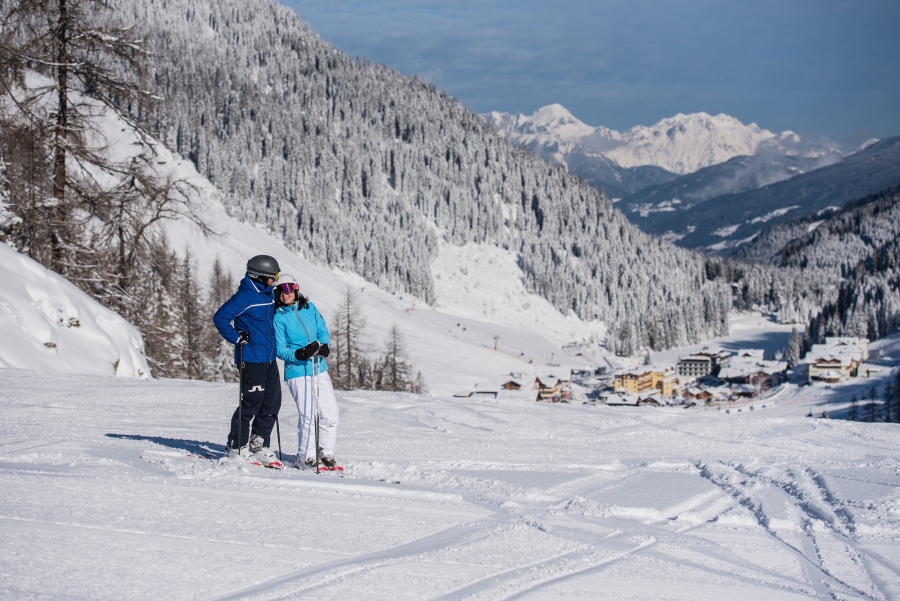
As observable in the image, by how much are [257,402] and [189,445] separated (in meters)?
1.36

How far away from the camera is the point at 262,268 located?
21.1 ft

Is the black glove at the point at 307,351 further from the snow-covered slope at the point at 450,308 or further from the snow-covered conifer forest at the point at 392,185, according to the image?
the snow-covered conifer forest at the point at 392,185

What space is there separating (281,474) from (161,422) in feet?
12.7

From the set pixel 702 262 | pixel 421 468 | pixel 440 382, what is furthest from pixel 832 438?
pixel 702 262

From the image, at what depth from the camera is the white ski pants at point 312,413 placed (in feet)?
21.3

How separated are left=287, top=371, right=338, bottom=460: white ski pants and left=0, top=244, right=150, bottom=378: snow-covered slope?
765 cm

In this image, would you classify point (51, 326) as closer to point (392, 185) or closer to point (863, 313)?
point (392, 185)

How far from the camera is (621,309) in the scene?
5522 inches

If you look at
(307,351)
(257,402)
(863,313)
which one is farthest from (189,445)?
(863,313)

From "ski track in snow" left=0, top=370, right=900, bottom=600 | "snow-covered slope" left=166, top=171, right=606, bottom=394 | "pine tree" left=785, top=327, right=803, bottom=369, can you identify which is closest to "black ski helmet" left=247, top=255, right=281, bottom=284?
"ski track in snow" left=0, top=370, right=900, bottom=600

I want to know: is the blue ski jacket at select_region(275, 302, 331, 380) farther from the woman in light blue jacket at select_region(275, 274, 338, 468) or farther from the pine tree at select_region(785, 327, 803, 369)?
the pine tree at select_region(785, 327, 803, 369)

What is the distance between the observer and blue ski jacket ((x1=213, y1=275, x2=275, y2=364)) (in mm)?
6422

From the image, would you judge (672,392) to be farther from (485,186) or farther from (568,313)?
(485,186)

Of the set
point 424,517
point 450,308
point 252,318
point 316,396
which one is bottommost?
point 424,517
